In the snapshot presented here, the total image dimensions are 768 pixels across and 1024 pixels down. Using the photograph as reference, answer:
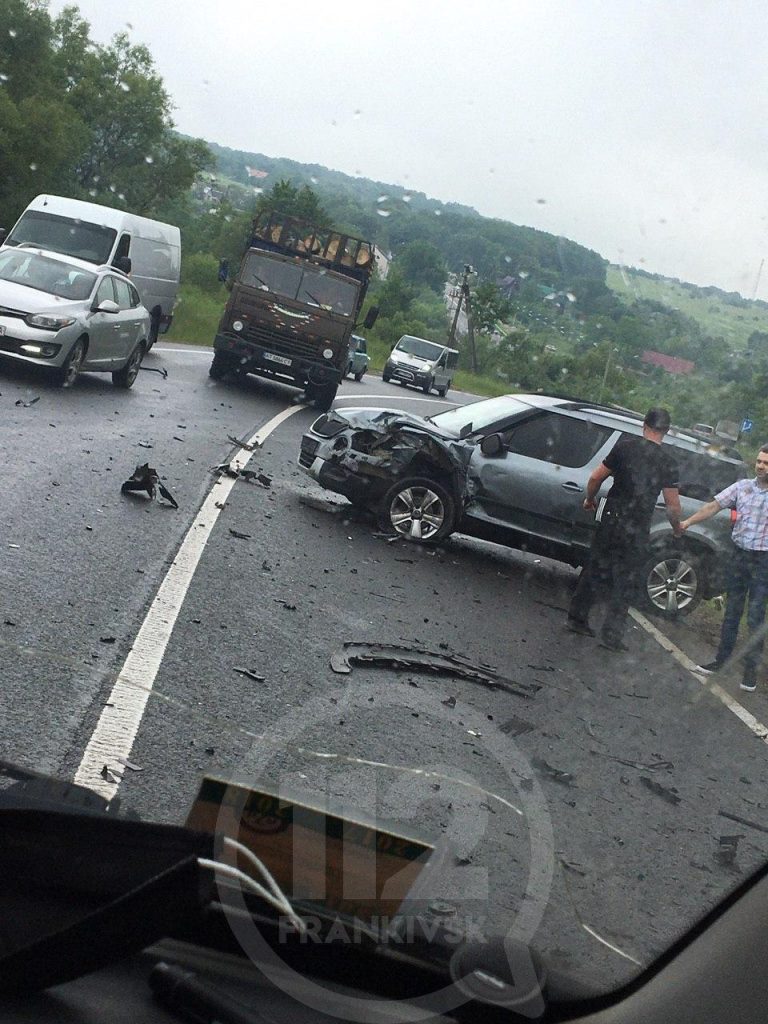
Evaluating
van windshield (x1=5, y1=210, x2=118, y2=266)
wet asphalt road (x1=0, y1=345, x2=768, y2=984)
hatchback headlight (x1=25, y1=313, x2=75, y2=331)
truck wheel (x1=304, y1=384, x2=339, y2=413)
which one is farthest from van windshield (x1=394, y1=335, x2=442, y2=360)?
van windshield (x1=5, y1=210, x2=118, y2=266)

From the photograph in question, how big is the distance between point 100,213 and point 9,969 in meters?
23.1

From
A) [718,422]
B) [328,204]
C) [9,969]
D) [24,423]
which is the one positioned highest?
[328,204]

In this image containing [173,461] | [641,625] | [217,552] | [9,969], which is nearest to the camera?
[9,969]

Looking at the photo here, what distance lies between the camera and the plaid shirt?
4.55 meters

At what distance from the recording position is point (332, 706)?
15.5 feet

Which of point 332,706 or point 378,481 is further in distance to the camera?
point 378,481

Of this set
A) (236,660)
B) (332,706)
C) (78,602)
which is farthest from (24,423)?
(332,706)

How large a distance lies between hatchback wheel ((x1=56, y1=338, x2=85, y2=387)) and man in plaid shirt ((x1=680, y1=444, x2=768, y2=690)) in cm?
1187

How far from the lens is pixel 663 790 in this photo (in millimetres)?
3539

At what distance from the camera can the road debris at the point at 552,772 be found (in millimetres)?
3686

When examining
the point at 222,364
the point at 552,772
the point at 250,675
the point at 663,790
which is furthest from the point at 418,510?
the point at 222,364

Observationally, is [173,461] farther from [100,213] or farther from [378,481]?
[100,213]

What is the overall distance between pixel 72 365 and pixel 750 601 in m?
13.4

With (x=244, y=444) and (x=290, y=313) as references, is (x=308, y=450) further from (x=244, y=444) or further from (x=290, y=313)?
(x=290, y=313)
